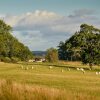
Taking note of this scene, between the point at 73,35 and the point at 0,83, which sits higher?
the point at 73,35

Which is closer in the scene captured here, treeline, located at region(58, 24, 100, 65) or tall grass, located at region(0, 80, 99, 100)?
tall grass, located at region(0, 80, 99, 100)

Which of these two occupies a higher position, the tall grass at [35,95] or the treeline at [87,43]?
the treeline at [87,43]

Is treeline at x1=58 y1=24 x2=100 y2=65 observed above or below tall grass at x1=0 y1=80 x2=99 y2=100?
above

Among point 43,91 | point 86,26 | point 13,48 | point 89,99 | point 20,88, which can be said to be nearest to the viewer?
point 89,99

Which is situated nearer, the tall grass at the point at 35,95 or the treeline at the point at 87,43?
the tall grass at the point at 35,95

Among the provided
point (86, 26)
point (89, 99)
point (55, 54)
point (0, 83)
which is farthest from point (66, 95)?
point (55, 54)

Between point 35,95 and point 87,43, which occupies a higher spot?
point 87,43

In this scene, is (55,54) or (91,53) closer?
(91,53)

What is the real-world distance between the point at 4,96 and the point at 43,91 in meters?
1.34

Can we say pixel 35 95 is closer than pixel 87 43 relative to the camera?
Yes

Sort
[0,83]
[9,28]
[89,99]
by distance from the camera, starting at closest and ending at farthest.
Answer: [89,99]
[0,83]
[9,28]

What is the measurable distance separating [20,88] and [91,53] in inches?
3203

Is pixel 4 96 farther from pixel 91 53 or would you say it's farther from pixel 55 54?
pixel 55 54

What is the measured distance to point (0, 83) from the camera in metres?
15.7
